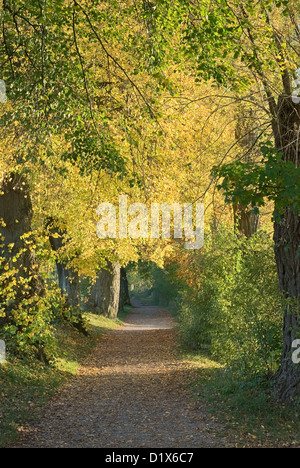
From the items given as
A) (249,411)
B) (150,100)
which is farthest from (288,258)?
(150,100)

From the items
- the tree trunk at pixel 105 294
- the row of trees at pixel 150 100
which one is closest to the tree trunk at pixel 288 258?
the row of trees at pixel 150 100

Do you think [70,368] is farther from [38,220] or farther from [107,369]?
[38,220]

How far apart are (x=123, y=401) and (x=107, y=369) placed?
187 inches

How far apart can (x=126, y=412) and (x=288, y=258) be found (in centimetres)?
398

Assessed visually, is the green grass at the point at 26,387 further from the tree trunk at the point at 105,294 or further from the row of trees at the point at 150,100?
the tree trunk at the point at 105,294

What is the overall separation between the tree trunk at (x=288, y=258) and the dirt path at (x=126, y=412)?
57.9 inches

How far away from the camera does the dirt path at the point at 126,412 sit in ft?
26.2

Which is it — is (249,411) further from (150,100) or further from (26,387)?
(150,100)

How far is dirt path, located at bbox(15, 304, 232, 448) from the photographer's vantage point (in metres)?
8.00

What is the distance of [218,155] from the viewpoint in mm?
15688

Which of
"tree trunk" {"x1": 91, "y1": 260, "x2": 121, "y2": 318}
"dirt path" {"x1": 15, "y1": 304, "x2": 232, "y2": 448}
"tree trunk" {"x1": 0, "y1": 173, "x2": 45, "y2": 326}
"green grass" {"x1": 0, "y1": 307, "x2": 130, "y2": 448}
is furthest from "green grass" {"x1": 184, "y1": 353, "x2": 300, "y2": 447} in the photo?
"tree trunk" {"x1": 91, "y1": 260, "x2": 121, "y2": 318}

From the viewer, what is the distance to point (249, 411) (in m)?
9.28
